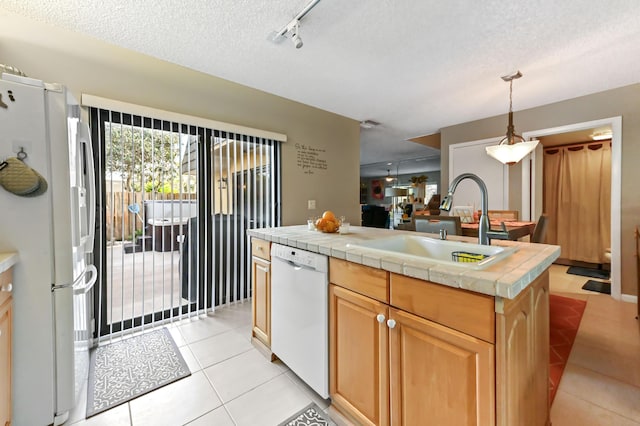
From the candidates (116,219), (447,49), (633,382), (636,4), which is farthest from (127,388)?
(636,4)

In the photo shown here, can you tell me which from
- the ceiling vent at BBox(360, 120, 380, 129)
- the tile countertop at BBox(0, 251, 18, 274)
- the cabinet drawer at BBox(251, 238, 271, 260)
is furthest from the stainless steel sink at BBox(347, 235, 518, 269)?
the ceiling vent at BBox(360, 120, 380, 129)

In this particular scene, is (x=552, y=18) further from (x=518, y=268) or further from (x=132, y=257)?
(x=132, y=257)

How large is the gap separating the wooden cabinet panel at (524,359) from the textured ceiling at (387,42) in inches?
71.5

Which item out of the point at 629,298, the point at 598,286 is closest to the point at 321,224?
the point at 629,298

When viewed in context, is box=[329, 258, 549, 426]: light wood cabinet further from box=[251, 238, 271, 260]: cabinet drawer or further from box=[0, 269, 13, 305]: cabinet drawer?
box=[0, 269, 13, 305]: cabinet drawer

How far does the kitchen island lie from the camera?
2.65 ft

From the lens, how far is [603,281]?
3.62m

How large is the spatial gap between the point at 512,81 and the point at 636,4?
108 cm

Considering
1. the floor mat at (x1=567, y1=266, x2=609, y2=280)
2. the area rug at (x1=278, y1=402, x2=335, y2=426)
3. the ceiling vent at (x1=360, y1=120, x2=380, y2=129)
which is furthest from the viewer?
the ceiling vent at (x1=360, y1=120, x2=380, y2=129)

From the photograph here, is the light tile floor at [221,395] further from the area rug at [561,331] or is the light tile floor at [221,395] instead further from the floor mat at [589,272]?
the floor mat at [589,272]

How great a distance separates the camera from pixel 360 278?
1.20 metres

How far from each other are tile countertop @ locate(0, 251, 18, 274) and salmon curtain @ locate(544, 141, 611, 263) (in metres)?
6.45

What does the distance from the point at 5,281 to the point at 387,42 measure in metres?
2.69

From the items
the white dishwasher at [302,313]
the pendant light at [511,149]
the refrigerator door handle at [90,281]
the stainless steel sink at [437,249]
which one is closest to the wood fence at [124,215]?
the refrigerator door handle at [90,281]
